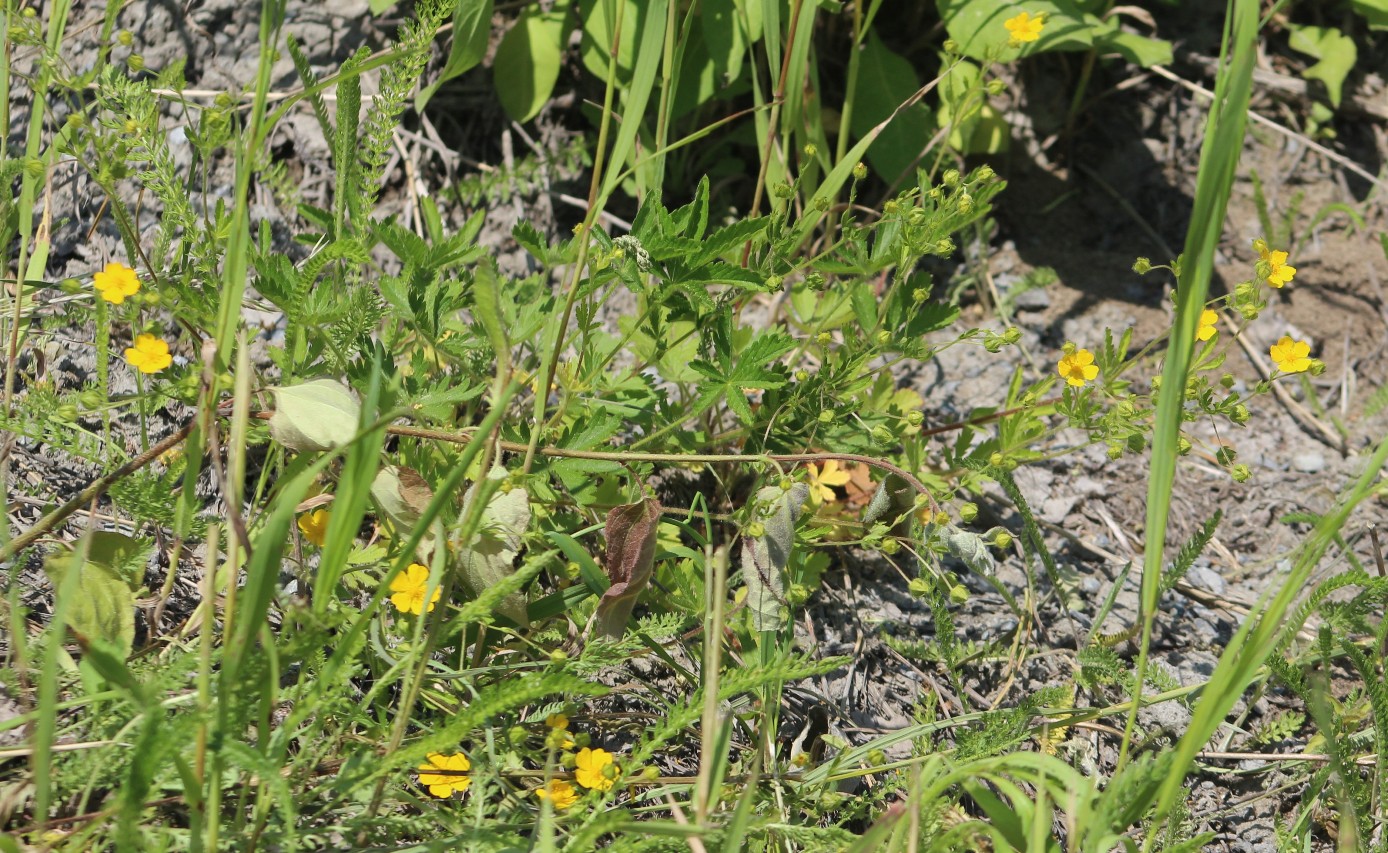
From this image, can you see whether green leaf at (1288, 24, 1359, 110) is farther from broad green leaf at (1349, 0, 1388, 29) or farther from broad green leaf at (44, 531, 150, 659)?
broad green leaf at (44, 531, 150, 659)

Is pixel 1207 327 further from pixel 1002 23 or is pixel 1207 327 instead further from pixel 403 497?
pixel 403 497

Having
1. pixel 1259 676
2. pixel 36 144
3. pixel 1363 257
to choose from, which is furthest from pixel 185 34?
pixel 1363 257

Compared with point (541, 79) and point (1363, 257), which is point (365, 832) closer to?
point (541, 79)

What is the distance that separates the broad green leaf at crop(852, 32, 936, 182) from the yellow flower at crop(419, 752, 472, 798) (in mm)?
1822

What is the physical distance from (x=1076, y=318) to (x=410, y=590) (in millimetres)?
2029

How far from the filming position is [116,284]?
5.20 feet

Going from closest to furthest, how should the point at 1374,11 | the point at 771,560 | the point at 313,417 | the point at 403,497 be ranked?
the point at 313,417 < the point at 403,497 < the point at 771,560 < the point at 1374,11

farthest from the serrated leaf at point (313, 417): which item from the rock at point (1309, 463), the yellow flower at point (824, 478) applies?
the rock at point (1309, 463)

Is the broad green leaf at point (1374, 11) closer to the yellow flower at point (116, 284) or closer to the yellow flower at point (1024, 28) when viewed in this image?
the yellow flower at point (1024, 28)

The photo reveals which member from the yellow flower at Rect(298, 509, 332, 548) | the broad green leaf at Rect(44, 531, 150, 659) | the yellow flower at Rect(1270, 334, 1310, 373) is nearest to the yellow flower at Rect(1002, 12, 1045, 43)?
the yellow flower at Rect(1270, 334, 1310, 373)

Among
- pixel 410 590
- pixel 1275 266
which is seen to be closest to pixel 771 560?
pixel 410 590

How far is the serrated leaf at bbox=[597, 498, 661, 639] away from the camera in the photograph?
66.9 inches

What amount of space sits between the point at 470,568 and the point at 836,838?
2.22ft

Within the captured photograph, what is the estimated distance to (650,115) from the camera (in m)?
2.66
